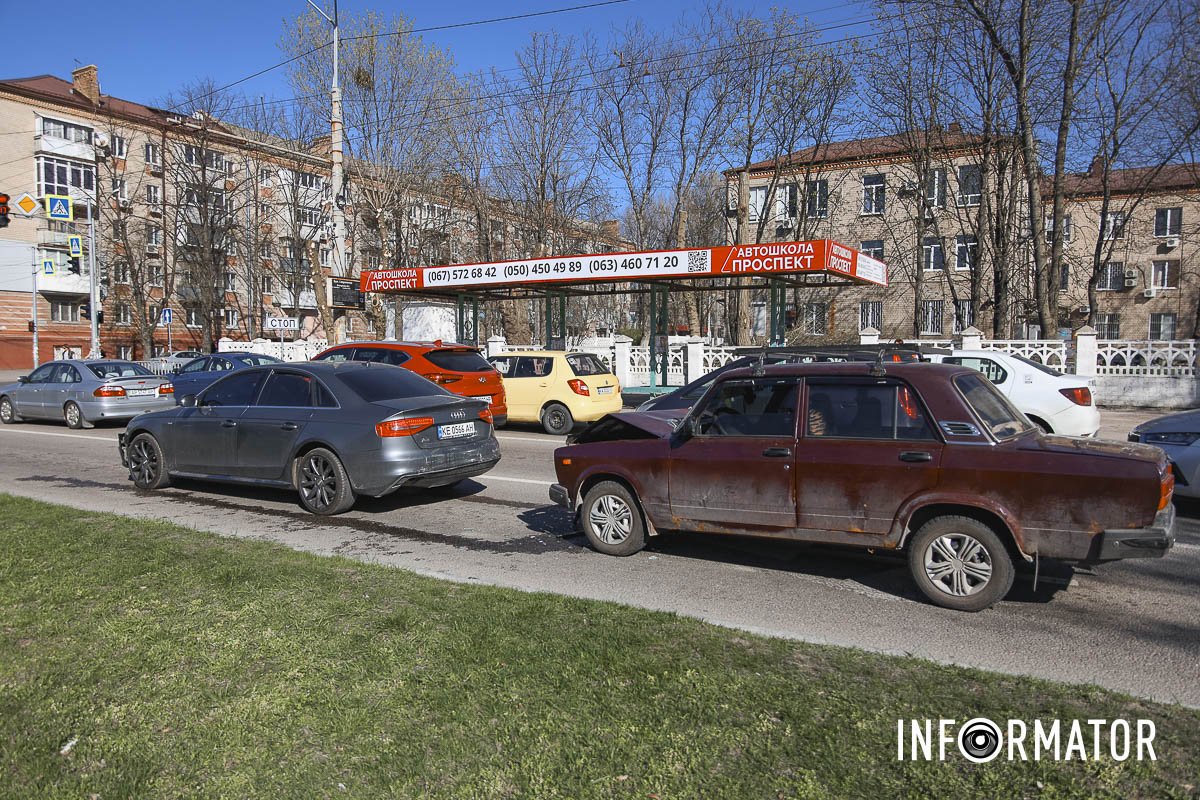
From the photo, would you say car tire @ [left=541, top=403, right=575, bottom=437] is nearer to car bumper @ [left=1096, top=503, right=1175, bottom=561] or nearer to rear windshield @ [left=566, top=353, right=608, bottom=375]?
rear windshield @ [left=566, top=353, right=608, bottom=375]

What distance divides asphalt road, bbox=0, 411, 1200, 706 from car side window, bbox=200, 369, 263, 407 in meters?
1.17

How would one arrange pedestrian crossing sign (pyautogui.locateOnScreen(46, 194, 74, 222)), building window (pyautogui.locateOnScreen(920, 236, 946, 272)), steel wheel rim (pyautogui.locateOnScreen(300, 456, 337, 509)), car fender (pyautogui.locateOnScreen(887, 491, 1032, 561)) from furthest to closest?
building window (pyautogui.locateOnScreen(920, 236, 946, 272)), pedestrian crossing sign (pyautogui.locateOnScreen(46, 194, 74, 222)), steel wheel rim (pyautogui.locateOnScreen(300, 456, 337, 509)), car fender (pyautogui.locateOnScreen(887, 491, 1032, 561))

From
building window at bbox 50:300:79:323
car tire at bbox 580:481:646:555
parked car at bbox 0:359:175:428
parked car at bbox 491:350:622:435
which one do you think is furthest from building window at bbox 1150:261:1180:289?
building window at bbox 50:300:79:323

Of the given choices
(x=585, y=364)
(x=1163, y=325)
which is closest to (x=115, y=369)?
(x=585, y=364)

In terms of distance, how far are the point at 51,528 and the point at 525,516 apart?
14.1ft

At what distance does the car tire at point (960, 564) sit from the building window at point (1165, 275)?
1916 inches

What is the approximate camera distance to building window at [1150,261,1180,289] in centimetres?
4444

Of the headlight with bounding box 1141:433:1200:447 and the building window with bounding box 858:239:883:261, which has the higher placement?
the building window with bounding box 858:239:883:261

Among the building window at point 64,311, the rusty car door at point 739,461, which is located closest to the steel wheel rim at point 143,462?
the rusty car door at point 739,461

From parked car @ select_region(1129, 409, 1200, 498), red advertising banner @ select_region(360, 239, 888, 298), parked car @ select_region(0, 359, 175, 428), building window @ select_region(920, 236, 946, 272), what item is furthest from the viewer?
building window @ select_region(920, 236, 946, 272)

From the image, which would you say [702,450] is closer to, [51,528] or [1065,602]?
[1065,602]

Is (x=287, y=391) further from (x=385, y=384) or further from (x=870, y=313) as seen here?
(x=870, y=313)

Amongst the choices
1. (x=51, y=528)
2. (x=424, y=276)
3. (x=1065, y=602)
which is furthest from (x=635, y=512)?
(x=424, y=276)

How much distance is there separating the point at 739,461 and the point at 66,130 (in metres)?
56.2
